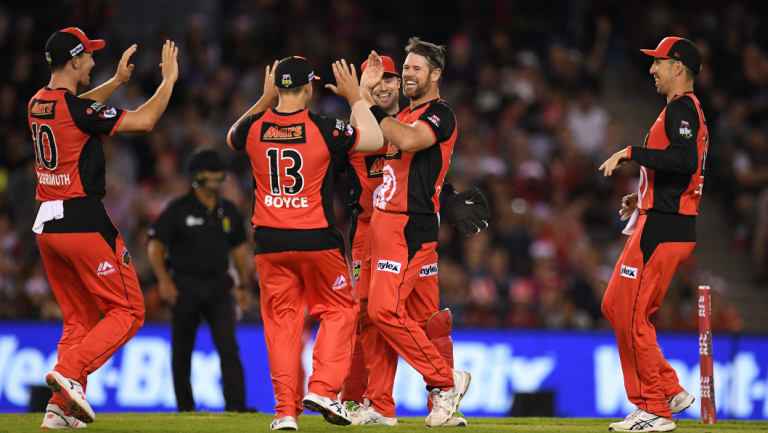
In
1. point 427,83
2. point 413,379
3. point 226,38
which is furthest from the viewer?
point 226,38

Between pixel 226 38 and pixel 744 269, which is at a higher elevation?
pixel 226 38

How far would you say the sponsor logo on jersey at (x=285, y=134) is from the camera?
784cm

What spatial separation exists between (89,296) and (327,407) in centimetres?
213

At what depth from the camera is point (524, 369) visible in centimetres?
1384

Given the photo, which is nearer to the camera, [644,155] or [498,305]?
[644,155]

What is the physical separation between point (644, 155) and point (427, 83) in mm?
1816

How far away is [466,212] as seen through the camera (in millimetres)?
8953

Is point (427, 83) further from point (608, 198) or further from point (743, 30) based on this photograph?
point (743, 30)

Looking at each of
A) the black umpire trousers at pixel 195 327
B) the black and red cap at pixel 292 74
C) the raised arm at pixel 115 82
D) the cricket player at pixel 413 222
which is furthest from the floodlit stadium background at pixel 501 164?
the black and red cap at pixel 292 74

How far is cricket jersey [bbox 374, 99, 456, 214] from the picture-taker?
27.4ft

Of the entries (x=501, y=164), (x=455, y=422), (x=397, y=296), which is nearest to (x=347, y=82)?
(x=397, y=296)

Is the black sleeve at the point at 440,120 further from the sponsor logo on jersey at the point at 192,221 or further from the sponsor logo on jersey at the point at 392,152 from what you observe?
the sponsor logo on jersey at the point at 192,221

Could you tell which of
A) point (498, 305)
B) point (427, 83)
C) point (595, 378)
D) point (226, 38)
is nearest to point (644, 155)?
point (427, 83)

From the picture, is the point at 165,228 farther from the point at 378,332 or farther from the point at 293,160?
the point at 293,160
